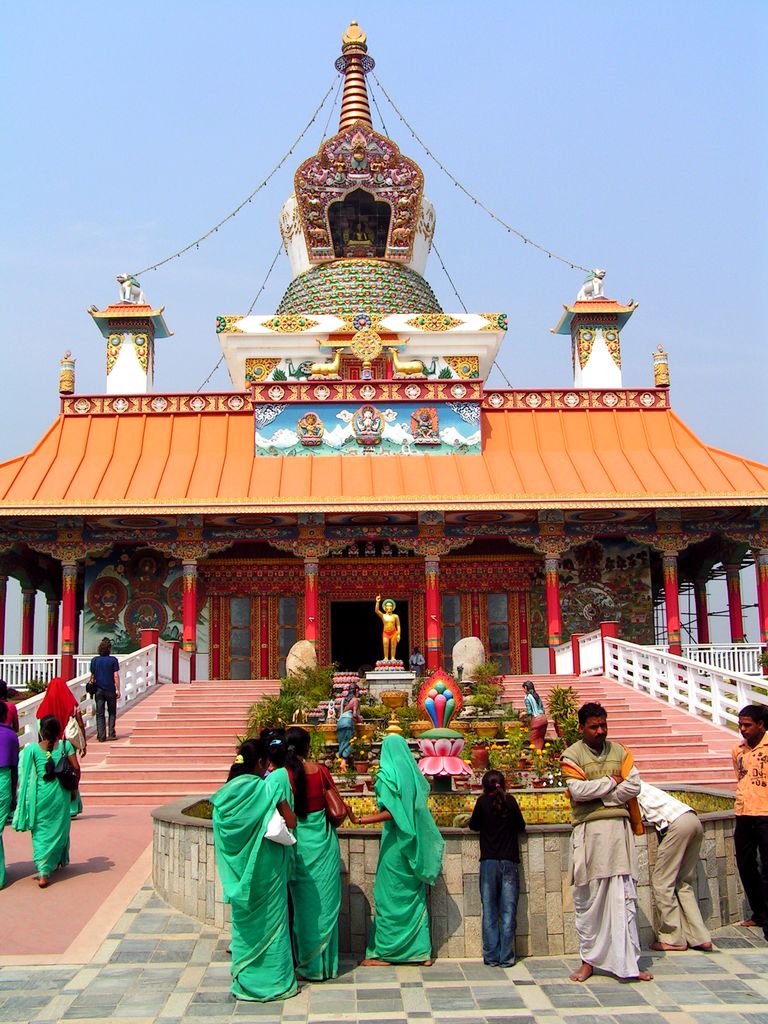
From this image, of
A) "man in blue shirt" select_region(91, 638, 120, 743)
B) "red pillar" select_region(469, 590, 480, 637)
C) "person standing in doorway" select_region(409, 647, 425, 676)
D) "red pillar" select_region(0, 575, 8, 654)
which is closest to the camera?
"man in blue shirt" select_region(91, 638, 120, 743)

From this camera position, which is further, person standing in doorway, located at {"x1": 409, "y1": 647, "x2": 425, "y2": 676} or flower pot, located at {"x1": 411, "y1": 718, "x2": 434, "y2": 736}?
person standing in doorway, located at {"x1": 409, "y1": 647, "x2": 425, "y2": 676}

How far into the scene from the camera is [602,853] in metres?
6.30

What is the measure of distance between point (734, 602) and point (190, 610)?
11715 mm

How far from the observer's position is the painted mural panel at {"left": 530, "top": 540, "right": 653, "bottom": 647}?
74.9 feet

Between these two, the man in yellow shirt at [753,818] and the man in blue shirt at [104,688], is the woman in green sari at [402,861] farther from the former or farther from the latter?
the man in blue shirt at [104,688]

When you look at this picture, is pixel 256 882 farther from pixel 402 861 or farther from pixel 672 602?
pixel 672 602

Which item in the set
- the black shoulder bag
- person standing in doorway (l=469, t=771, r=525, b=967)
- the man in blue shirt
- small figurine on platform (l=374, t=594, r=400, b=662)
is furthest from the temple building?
person standing in doorway (l=469, t=771, r=525, b=967)

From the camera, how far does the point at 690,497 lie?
20.5m

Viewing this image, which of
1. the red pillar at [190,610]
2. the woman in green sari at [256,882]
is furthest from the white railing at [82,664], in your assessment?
the woman in green sari at [256,882]

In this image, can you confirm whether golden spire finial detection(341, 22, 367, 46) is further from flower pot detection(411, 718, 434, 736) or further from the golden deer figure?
flower pot detection(411, 718, 434, 736)

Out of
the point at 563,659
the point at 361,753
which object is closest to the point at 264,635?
the point at 563,659

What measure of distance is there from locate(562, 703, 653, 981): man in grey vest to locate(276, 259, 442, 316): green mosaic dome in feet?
72.1

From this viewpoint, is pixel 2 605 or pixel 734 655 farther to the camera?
pixel 2 605

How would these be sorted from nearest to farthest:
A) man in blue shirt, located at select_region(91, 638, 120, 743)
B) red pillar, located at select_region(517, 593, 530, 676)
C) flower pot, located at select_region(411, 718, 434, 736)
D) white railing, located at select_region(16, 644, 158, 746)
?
flower pot, located at select_region(411, 718, 434, 736) < white railing, located at select_region(16, 644, 158, 746) < man in blue shirt, located at select_region(91, 638, 120, 743) < red pillar, located at select_region(517, 593, 530, 676)
